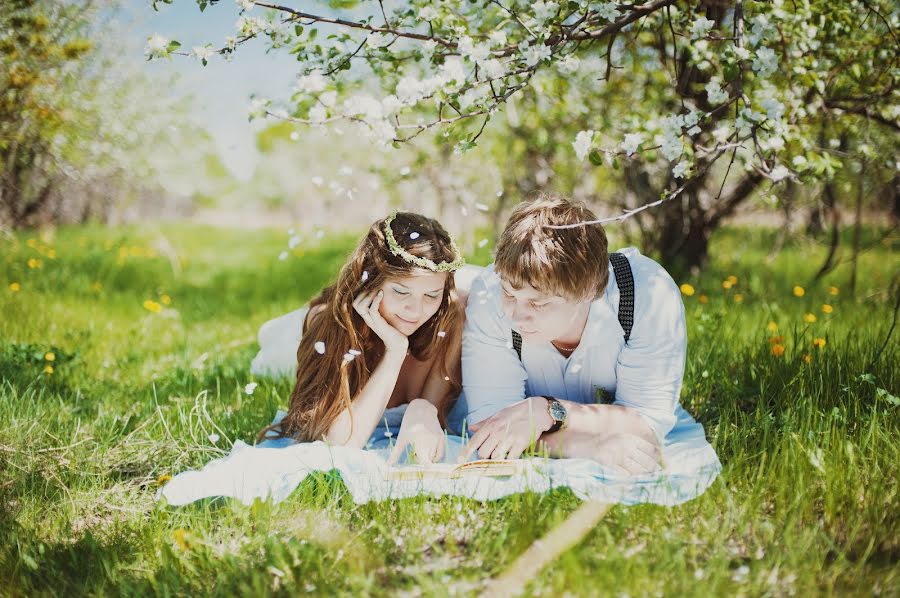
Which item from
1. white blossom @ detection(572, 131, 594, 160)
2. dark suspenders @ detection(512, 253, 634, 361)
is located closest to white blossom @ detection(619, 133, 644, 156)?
white blossom @ detection(572, 131, 594, 160)

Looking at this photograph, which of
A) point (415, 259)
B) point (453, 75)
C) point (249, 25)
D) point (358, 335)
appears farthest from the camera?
point (358, 335)

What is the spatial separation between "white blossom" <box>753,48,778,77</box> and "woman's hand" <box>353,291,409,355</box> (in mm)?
1641

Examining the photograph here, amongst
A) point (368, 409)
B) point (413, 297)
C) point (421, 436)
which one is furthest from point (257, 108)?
point (421, 436)

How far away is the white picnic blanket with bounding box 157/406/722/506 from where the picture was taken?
7.60 ft

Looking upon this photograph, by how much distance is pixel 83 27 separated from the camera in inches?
238

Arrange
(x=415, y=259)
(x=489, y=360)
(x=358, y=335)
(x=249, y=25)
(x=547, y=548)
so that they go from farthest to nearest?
(x=358, y=335) < (x=489, y=360) < (x=415, y=259) < (x=249, y=25) < (x=547, y=548)

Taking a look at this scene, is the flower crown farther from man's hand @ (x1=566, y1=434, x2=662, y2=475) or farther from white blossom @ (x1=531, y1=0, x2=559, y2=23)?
white blossom @ (x1=531, y1=0, x2=559, y2=23)

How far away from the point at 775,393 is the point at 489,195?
4.19 m

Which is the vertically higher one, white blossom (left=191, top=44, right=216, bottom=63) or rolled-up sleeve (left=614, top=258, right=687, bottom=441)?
white blossom (left=191, top=44, right=216, bottom=63)

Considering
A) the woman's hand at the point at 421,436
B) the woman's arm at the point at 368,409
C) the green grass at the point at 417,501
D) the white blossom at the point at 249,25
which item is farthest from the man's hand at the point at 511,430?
the white blossom at the point at 249,25

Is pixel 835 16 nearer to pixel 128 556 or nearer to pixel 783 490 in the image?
pixel 783 490

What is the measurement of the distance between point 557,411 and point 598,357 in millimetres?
298

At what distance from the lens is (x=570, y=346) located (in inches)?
115

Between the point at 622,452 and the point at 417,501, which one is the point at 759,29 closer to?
the point at 622,452
